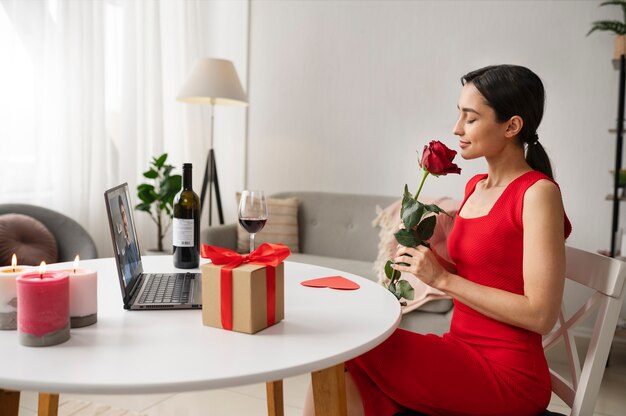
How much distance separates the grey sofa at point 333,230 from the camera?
3.55 m

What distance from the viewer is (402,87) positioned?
3.87 metres

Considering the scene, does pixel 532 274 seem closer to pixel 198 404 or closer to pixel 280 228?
pixel 198 404

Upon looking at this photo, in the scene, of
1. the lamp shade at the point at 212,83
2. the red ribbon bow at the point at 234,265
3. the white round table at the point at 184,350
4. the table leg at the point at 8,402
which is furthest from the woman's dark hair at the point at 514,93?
the lamp shade at the point at 212,83

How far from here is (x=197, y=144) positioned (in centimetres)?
434

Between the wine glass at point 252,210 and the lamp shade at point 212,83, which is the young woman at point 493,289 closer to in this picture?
the wine glass at point 252,210

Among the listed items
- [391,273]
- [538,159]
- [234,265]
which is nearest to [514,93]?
[538,159]

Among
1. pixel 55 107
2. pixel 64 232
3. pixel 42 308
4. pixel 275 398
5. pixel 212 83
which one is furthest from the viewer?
pixel 212 83

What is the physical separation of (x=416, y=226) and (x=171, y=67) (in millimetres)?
3285

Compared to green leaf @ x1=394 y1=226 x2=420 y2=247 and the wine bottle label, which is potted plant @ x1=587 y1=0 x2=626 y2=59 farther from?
the wine bottle label

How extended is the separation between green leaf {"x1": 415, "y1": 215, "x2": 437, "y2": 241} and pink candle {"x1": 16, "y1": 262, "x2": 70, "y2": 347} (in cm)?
73

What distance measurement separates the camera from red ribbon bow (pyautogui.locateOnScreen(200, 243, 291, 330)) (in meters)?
1.03

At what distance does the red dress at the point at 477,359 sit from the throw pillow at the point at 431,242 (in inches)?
43.3

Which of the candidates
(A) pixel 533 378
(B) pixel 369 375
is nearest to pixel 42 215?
(B) pixel 369 375

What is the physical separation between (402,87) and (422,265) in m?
2.81
